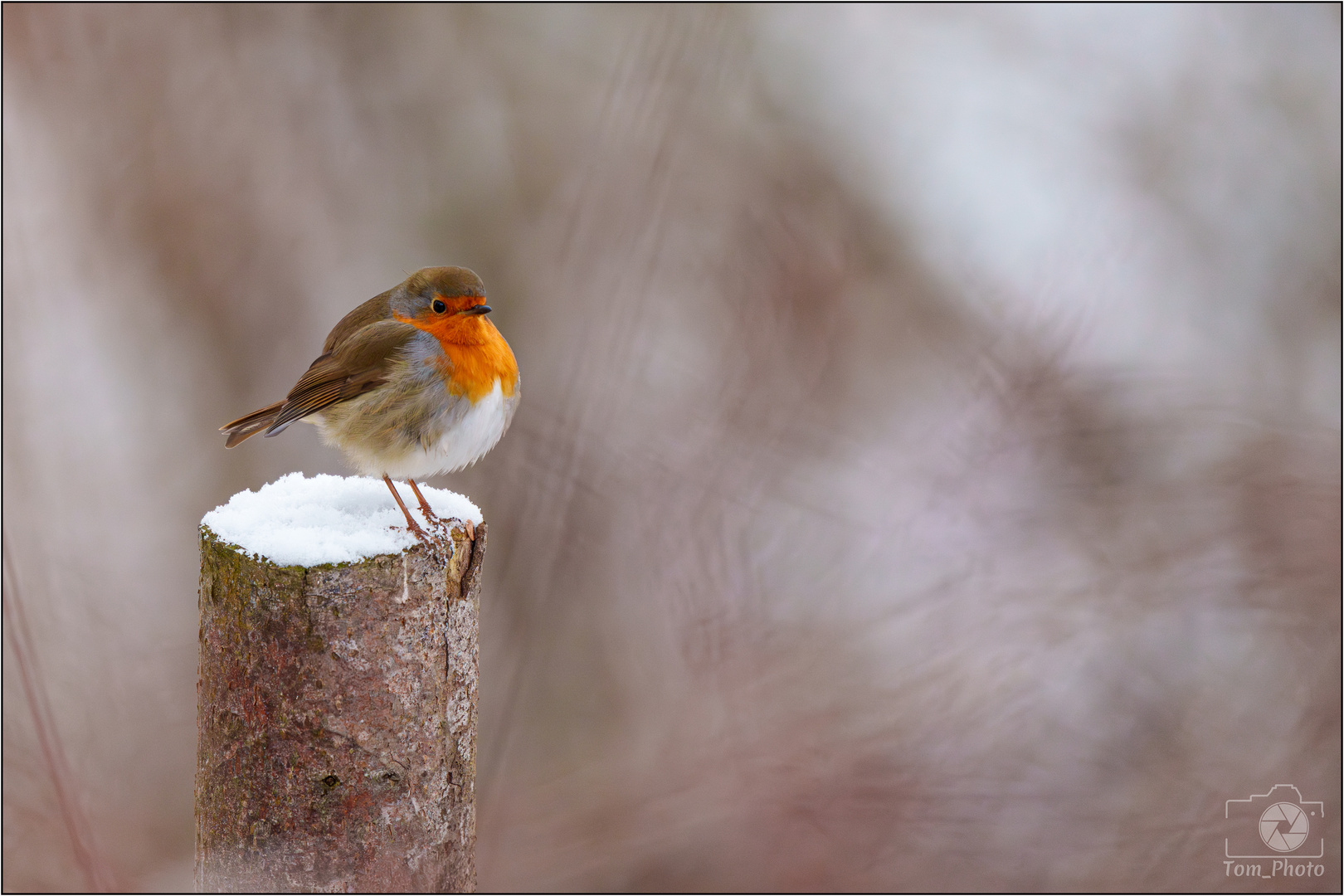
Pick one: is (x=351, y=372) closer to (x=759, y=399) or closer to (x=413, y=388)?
(x=413, y=388)

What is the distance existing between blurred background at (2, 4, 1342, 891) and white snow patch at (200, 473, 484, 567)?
1.41 m

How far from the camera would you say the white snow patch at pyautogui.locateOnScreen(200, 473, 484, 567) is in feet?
5.20

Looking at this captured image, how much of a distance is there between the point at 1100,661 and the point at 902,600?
0.84 meters

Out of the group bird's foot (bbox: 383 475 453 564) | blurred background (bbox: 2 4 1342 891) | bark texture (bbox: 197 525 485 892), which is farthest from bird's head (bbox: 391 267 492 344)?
bark texture (bbox: 197 525 485 892)

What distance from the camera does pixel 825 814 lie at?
11.9 ft

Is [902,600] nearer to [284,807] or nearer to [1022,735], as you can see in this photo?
[1022,735]

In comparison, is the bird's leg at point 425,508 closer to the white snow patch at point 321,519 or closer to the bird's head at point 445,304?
the white snow patch at point 321,519

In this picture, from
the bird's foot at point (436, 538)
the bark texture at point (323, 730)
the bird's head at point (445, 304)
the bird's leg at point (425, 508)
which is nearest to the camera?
the bark texture at point (323, 730)

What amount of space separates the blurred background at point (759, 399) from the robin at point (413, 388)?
944mm

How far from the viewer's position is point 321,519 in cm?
186

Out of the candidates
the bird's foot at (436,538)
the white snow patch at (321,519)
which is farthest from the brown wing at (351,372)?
the bird's foot at (436,538)

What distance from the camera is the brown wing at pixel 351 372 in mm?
2547

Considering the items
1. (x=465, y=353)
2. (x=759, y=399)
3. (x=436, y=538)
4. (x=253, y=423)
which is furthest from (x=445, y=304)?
(x=759, y=399)

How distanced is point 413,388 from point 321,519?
2.34 feet
